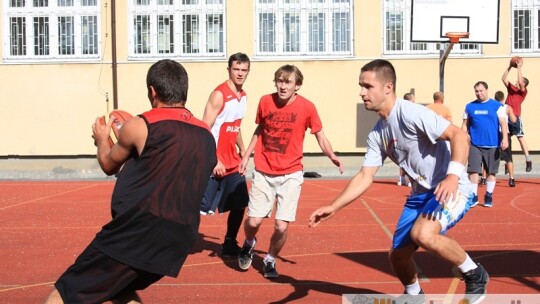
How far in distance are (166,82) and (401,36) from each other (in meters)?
19.3

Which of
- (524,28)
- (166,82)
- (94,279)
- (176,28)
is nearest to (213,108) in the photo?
(166,82)

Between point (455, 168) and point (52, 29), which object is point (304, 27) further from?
point (455, 168)

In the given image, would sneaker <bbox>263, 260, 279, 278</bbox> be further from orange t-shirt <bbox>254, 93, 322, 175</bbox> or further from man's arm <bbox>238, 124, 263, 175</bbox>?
man's arm <bbox>238, 124, 263, 175</bbox>

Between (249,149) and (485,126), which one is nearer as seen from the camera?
(249,149)

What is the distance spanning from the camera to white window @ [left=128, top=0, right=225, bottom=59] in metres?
24.1

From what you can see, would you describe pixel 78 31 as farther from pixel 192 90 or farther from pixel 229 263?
pixel 229 263

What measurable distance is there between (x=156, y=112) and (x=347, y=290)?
3.51 m

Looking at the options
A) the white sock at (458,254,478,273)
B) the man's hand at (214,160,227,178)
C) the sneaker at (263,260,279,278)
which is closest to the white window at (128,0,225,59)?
the man's hand at (214,160,227,178)

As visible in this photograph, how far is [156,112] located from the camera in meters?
5.25

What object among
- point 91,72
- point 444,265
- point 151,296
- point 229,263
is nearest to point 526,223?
point 444,265

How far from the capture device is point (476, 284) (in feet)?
21.8

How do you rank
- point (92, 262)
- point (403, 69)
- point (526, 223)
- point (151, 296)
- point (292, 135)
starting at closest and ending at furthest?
point (92, 262) < point (151, 296) < point (292, 135) < point (526, 223) < point (403, 69)

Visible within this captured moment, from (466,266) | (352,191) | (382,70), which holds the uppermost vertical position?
(382,70)

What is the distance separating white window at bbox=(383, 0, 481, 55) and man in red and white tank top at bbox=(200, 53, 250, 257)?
47.6 ft
